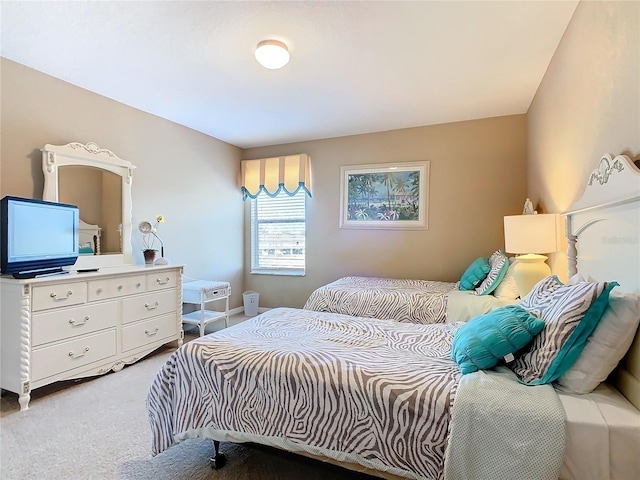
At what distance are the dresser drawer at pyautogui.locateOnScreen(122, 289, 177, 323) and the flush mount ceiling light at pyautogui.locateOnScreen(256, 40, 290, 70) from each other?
91.8 inches

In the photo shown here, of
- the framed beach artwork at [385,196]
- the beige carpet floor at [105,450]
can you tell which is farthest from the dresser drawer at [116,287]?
the framed beach artwork at [385,196]

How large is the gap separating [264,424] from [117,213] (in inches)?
110

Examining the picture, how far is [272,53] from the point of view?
7.46 ft

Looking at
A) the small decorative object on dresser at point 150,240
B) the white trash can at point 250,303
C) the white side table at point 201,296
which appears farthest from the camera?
the white trash can at point 250,303

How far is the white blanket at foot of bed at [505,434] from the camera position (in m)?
1.02

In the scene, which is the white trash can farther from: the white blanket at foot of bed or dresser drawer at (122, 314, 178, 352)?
the white blanket at foot of bed

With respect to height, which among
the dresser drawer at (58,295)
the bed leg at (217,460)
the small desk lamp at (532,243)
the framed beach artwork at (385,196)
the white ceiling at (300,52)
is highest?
the white ceiling at (300,52)

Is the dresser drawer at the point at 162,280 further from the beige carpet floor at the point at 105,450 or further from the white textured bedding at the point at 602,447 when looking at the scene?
the white textured bedding at the point at 602,447

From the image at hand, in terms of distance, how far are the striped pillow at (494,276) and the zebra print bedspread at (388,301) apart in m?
0.33

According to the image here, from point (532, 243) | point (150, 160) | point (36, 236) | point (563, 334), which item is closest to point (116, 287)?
point (36, 236)

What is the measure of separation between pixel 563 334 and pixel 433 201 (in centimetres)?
305

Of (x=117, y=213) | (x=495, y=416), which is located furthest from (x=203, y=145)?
A: (x=495, y=416)

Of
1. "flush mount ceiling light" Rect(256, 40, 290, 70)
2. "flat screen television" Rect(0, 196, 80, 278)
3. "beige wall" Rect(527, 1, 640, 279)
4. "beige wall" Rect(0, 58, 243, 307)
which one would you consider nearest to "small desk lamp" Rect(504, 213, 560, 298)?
"beige wall" Rect(527, 1, 640, 279)

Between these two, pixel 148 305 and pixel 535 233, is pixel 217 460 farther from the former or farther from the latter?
pixel 535 233
